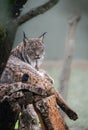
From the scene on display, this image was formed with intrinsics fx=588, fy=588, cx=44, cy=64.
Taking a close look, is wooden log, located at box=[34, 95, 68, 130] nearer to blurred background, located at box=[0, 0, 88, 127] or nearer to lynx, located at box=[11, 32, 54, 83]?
lynx, located at box=[11, 32, 54, 83]

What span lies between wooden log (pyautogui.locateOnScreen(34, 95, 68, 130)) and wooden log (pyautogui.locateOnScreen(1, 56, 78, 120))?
99mm

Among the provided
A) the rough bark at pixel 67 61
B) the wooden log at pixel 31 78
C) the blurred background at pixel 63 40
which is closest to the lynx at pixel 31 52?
the wooden log at pixel 31 78

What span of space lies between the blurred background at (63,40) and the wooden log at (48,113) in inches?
228

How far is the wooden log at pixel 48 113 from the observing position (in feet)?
12.9

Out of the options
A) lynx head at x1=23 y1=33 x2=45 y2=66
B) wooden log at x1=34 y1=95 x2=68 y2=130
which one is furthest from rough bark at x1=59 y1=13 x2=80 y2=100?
wooden log at x1=34 y1=95 x2=68 y2=130

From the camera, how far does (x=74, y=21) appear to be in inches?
307

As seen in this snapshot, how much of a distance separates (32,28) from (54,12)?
28.0 inches

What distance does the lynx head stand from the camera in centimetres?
520

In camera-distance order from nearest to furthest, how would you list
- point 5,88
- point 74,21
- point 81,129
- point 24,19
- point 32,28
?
point 24,19
point 5,88
point 81,129
point 74,21
point 32,28

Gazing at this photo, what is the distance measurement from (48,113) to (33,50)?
4.79 feet

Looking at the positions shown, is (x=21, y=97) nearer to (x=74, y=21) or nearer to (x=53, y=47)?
(x=74, y=21)

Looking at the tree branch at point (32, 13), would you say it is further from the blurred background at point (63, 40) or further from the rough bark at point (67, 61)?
the blurred background at point (63, 40)

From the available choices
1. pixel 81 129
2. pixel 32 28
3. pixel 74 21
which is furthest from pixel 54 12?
pixel 81 129

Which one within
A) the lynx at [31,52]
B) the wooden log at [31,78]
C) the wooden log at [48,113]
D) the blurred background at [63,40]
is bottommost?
the wooden log at [48,113]
